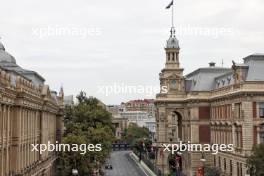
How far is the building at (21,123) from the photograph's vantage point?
1538 inches

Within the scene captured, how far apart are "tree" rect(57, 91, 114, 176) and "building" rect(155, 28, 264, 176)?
12854mm

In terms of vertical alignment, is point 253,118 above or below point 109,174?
above

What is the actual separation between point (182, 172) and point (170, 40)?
2484cm

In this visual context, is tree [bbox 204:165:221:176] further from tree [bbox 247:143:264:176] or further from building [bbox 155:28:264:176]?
tree [bbox 247:143:264:176]

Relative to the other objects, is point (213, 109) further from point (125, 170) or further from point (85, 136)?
point (125, 170)

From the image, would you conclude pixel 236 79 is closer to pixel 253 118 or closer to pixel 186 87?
pixel 253 118

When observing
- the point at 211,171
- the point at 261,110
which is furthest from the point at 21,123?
the point at 211,171

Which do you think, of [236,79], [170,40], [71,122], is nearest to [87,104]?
[71,122]

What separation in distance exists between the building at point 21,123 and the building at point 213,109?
82.0 ft

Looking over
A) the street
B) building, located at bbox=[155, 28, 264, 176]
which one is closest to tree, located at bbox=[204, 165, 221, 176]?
building, located at bbox=[155, 28, 264, 176]

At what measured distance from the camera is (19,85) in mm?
43812

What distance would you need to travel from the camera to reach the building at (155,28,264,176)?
64938 mm

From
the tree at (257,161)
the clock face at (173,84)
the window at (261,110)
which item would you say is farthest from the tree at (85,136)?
the window at (261,110)

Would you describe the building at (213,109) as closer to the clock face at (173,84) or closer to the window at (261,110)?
the window at (261,110)
